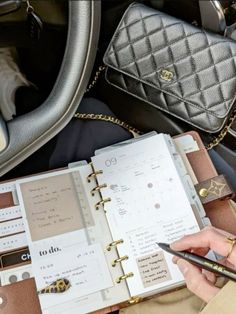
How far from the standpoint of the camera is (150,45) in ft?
2.83

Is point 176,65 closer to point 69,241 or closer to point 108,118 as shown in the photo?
point 108,118

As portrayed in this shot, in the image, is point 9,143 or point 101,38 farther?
point 101,38

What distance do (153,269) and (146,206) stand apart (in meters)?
0.09

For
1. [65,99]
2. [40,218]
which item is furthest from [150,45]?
[40,218]

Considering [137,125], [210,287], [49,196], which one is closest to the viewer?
[210,287]

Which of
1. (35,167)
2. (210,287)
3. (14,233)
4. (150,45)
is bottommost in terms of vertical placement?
(210,287)

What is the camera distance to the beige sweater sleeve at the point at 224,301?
66 centimetres

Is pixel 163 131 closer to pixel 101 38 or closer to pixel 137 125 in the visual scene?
pixel 137 125

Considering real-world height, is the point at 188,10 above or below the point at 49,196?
above

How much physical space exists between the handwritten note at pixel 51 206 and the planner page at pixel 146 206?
5cm

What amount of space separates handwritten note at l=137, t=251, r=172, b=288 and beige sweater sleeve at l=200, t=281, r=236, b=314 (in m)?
0.10

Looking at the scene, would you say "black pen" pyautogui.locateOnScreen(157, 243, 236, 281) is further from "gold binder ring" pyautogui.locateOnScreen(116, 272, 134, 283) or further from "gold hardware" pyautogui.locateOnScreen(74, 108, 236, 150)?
"gold hardware" pyautogui.locateOnScreen(74, 108, 236, 150)

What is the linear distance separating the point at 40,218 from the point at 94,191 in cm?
9

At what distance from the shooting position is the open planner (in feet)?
2.48
